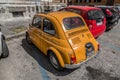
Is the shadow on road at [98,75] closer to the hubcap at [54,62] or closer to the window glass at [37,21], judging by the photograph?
the hubcap at [54,62]

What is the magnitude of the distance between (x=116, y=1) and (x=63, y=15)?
28.1m

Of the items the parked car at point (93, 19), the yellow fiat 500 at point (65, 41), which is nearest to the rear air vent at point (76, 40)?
the yellow fiat 500 at point (65, 41)

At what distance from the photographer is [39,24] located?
5.39 meters

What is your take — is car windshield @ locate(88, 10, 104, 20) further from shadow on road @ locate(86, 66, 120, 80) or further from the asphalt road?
shadow on road @ locate(86, 66, 120, 80)

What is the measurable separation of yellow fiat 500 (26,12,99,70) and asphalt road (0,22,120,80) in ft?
1.24

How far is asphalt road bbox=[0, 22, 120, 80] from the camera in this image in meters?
4.32

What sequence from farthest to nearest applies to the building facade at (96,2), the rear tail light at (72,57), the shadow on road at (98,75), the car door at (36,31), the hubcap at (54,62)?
the building facade at (96,2), the car door at (36,31), the hubcap at (54,62), the shadow on road at (98,75), the rear tail light at (72,57)

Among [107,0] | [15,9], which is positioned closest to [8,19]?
[15,9]

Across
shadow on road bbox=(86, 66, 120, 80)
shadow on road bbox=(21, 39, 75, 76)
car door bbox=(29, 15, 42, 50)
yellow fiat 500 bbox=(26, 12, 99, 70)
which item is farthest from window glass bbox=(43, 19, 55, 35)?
shadow on road bbox=(86, 66, 120, 80)

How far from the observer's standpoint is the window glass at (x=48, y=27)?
4652 mm

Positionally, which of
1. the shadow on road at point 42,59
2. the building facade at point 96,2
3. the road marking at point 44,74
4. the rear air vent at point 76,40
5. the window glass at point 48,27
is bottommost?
the road marking at point 44,74

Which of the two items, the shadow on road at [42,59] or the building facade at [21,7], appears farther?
the building facade at [21,7]

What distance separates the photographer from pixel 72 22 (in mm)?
4801

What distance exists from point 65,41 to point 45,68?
1.25 m
